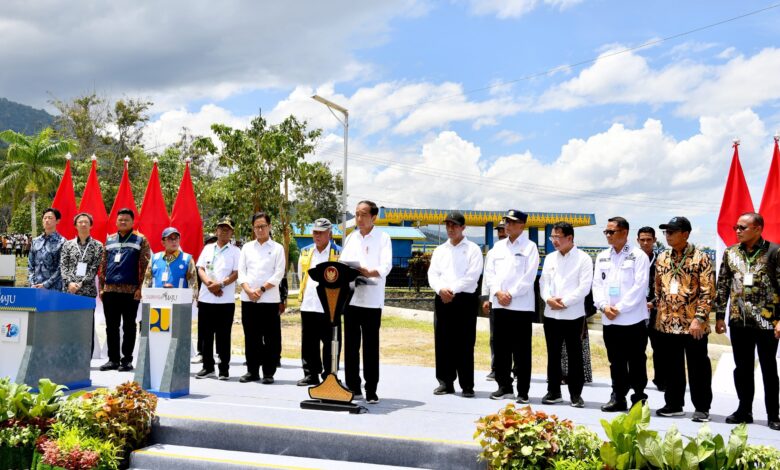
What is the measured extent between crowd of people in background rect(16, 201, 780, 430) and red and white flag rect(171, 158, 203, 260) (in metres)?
2.37

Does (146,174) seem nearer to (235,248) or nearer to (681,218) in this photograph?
(235,248)

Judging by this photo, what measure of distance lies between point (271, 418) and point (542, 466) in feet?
6.93

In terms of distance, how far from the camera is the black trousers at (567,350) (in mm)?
5762

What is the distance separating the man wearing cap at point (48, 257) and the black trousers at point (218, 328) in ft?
5.59

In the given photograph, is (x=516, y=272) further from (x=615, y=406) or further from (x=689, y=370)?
(x=689, y=370)

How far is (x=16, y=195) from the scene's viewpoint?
30.4 meters

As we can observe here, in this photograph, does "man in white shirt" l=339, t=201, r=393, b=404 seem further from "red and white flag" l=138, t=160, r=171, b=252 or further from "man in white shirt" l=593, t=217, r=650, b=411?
"red and white flag" l=138, t=160, r=171, b=252

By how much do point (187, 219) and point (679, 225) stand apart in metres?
7.04

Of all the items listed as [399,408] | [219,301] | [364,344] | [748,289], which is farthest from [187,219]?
[748,289]

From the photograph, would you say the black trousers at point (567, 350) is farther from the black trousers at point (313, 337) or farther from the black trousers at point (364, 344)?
the black trousers at point (313, 337)

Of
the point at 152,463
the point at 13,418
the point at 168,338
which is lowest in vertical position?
the point at 152,463

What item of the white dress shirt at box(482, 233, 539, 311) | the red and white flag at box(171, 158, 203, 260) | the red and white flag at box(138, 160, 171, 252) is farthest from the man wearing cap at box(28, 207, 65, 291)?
the white dress shirt at box(482, 233, 539, 311)

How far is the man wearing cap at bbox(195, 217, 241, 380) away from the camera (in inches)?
276

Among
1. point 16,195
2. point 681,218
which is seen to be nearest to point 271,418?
point 681,218
